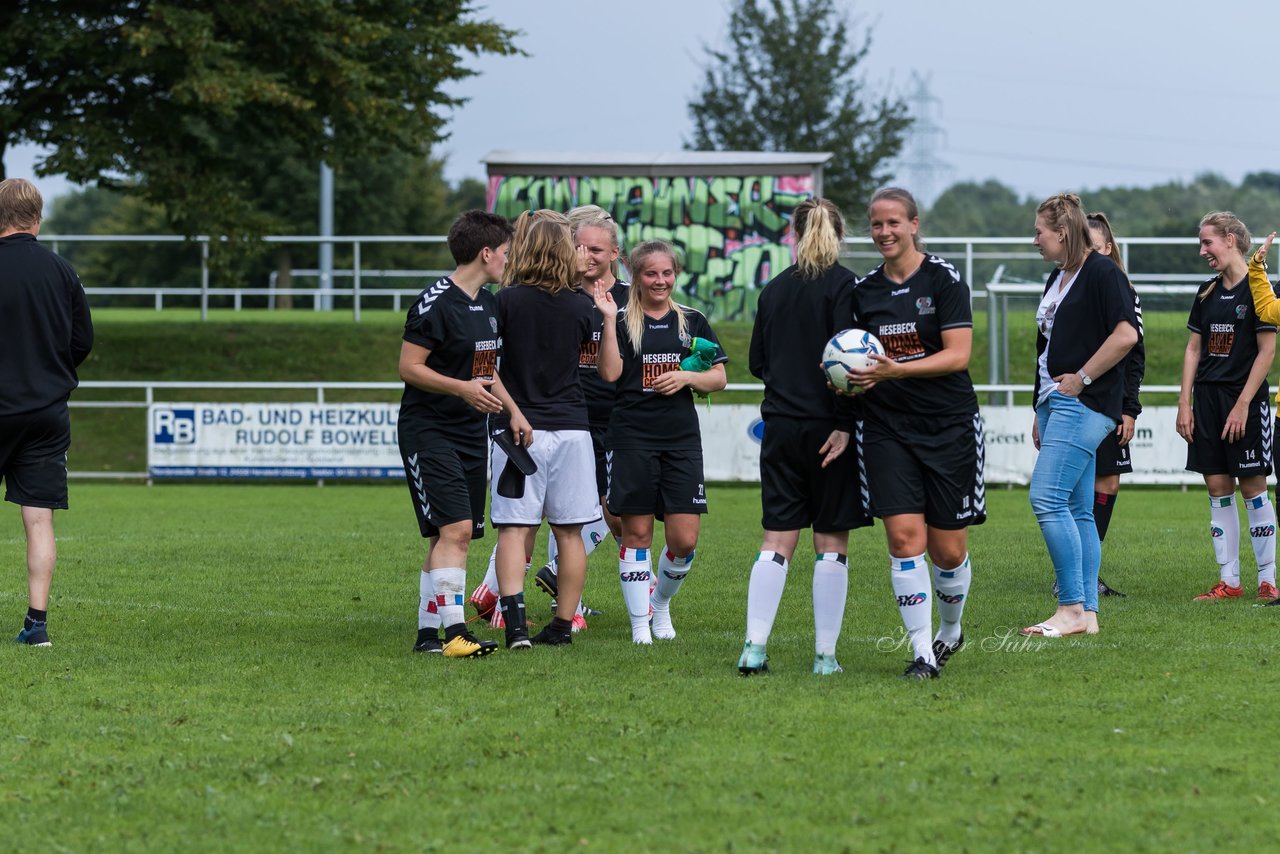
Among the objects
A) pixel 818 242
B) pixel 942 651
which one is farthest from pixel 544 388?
pixel 942 651

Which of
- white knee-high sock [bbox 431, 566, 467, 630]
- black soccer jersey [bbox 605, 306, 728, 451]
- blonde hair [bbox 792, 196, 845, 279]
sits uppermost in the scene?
blonde hair [bbox 792, 196, 845, 279]

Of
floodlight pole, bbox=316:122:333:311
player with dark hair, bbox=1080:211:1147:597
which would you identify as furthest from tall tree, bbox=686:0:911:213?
player with dark hair, bbox=1080:211:1147:597

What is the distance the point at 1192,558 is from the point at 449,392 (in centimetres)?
626

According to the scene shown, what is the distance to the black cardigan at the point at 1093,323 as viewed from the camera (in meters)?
7.36

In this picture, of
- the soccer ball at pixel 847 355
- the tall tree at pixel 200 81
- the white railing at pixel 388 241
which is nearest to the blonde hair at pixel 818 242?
the soccer ball at pixel 847 355

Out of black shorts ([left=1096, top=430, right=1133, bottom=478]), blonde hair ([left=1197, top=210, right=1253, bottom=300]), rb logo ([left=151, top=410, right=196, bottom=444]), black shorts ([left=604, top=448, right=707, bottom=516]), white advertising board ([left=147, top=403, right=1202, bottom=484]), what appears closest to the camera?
black shorts ([left=604, top=448, right=707, bottom=516])

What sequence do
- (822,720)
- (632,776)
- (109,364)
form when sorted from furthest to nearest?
(109,364) → (822,720) → (632,776)

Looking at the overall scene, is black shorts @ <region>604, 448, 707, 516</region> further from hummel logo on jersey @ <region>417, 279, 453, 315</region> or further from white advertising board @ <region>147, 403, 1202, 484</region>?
white advertising board @ <region>147, 403, 1202, 484</region>

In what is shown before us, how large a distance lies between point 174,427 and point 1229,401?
Answer: 1356cm

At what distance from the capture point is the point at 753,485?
18.9m

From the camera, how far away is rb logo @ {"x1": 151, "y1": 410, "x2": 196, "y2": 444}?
19.0 m

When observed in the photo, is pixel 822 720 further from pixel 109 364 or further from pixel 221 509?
pixel 109 364

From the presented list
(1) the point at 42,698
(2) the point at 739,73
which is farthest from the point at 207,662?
(2) the point at 739,73

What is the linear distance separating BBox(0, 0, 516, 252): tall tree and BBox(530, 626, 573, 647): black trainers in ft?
49.7
